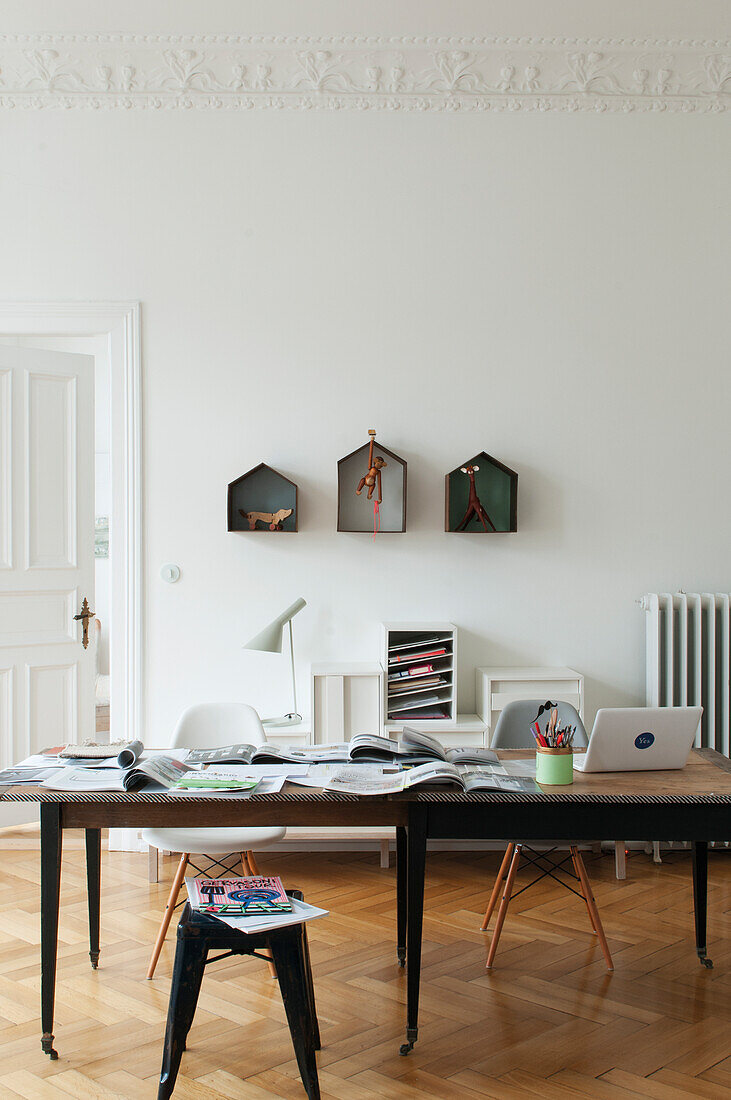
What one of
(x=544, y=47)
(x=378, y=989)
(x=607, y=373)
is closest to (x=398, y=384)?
(x=607, y=373)

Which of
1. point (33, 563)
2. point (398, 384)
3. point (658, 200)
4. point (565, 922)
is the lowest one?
point (565, 922)

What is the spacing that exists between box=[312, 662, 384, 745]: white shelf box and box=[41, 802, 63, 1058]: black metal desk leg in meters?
1.76

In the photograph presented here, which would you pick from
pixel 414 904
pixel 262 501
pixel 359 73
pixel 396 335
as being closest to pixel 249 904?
pixel 414 904

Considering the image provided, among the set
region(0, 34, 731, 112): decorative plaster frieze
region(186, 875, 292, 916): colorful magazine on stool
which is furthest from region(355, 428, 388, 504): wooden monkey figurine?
region(186, 875, 292, 916): colorful magazine on stool

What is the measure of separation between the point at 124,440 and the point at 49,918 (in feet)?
8.32

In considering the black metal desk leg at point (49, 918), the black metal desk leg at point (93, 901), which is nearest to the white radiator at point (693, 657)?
the black metal desk leg at point (93, 901)

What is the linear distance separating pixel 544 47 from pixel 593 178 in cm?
64

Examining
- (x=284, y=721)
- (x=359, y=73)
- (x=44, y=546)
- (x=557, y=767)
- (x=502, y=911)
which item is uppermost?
(x=359, y=73)

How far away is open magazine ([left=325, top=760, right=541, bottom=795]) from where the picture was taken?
2699 mm

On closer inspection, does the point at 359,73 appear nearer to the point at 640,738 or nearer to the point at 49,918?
the point at 640,738

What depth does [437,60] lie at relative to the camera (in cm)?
467

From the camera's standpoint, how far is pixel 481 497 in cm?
472

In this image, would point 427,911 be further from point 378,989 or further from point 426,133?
point 426,133

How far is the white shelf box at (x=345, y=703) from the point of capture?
4387mm
